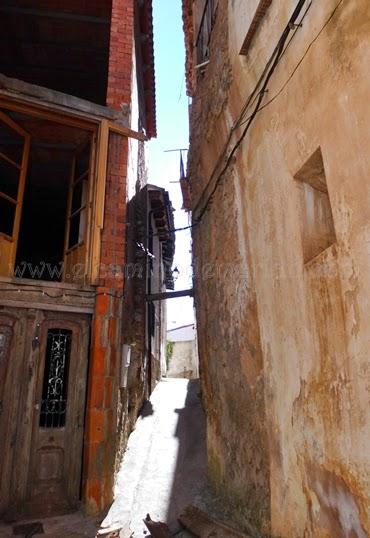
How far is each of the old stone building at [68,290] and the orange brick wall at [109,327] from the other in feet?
0.05

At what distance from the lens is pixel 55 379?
520 centimetres

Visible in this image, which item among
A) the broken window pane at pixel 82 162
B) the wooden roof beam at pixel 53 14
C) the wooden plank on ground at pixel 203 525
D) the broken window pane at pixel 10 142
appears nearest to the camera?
the wooden plank on ground at pixel 203 525

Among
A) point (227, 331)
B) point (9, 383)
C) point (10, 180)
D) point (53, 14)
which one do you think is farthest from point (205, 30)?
point (9, 383)

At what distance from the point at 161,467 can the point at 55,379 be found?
2331mm

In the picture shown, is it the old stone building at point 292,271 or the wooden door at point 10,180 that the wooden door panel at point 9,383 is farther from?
the old stone building at point 292,271

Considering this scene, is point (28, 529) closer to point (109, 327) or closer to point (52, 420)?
point (52, 420)

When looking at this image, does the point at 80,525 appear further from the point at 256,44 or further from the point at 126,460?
the point at 256,44

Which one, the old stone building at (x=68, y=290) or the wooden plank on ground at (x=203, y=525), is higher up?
the old stone building at (x=68, y=290)

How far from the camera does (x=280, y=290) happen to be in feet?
11.9

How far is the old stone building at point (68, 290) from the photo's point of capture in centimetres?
480

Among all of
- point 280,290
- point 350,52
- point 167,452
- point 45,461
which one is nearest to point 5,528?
point 45,461

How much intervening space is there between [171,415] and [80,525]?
14.2 ft

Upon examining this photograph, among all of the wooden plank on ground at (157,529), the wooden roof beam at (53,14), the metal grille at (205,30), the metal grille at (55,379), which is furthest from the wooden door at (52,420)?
the wooden roof beam at (53,14)

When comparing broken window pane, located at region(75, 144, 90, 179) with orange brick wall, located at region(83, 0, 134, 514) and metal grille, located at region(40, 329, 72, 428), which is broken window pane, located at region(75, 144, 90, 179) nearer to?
orange brick wall, located at region(83, 0, 134, 514)
